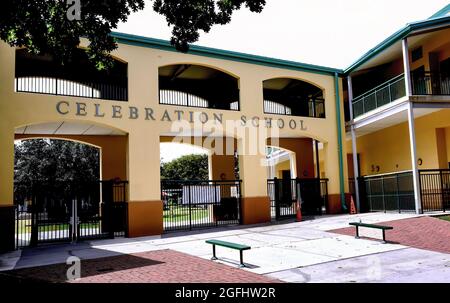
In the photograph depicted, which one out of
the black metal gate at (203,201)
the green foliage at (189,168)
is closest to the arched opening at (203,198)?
the black metal gate at (203,201)

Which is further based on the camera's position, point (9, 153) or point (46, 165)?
point (46, 165)

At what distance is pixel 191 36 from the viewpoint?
869 cm

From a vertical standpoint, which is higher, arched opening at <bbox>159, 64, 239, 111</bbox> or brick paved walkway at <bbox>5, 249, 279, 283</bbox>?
arched opening at <bbox>159, 64, 239, 111</bbox>

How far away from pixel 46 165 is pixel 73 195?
23964 mm

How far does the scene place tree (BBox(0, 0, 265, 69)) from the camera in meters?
7.79

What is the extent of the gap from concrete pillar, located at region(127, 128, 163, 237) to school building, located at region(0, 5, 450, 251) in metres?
0.04

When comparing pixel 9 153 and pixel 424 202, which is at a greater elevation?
pixel 9 153

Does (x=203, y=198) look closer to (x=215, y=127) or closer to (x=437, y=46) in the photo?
(x=215, y=127)

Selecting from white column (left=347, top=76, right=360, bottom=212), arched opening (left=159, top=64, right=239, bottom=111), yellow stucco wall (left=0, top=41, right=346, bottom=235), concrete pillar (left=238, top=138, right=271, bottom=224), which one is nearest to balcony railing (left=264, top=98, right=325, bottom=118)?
yellow stucco wall (left=0, top=41, right=346, bottom=235)

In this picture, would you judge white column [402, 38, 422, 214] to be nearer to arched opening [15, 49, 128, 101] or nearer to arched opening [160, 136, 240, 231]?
arched opening [160, 136, 240, 231]
